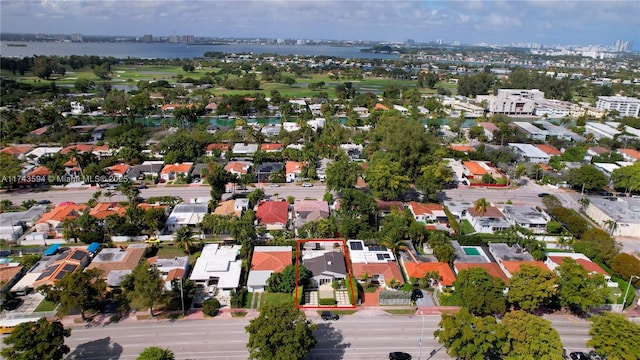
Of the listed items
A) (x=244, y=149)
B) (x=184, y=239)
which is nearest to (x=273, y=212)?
(x=184, y=239)

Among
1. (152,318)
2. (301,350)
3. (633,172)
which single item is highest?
(633,172)

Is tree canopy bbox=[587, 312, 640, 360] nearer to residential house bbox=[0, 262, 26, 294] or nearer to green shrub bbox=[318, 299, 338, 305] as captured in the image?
green shrub bbox=[318, 299, 338, 305]

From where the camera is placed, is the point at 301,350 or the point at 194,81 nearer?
the point at 301,350

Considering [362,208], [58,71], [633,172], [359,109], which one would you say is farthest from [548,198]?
[58,71]

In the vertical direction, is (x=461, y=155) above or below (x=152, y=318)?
above

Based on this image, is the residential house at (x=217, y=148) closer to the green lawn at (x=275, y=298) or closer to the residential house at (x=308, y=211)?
the residential house at (x=308, y=211)

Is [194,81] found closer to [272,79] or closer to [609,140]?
[272,79]

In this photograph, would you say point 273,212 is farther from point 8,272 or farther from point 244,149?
point 244,149
